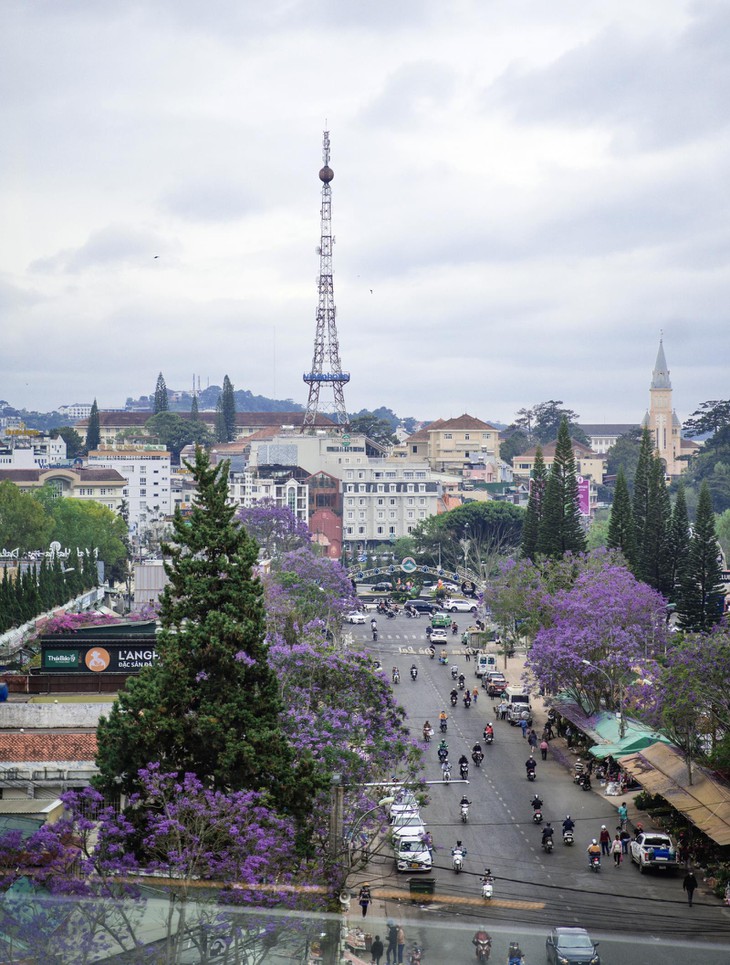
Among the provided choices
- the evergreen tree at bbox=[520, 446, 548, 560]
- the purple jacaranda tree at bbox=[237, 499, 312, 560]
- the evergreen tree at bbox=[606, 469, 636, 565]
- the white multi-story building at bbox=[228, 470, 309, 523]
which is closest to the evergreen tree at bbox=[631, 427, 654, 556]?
the evergreen tree at bbox=[606, 469, 636, 565]

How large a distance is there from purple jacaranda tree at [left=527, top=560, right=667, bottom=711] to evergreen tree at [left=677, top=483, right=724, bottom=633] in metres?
9.77

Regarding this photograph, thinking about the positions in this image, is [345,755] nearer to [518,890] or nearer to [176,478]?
[518,890]

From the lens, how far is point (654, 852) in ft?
98.4

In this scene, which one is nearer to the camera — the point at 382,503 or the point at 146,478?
the point at 382,503

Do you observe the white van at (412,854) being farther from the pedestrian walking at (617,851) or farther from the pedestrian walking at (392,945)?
the pedestrian walking at (392,945)

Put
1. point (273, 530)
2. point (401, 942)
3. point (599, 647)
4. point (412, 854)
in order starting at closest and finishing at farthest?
point (401, 942), point (412, 854), point (599, 647), point (273, 530)

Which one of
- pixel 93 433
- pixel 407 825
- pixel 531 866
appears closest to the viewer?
pixel 407 825

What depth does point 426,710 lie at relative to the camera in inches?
2051

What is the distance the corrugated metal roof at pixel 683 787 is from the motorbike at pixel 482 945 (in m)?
20.2

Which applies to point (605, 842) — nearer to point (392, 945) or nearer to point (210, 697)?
point (210, 697)

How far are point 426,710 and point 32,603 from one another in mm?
15833

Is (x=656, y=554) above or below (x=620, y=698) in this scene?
above

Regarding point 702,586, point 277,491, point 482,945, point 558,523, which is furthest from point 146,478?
point 482,945

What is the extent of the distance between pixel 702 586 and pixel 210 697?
42.2m
